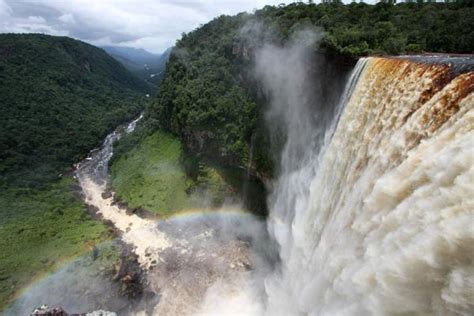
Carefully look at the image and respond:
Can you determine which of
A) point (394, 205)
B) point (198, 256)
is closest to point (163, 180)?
point (198, 256)

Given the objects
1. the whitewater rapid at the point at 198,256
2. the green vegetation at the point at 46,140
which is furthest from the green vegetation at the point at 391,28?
the green vegetation at the point at 46,140

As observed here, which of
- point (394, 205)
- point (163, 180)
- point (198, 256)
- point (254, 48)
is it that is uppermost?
point (254, 48)

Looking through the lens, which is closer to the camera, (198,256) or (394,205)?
(394,205)

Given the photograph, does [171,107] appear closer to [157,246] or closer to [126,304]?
[157,246]

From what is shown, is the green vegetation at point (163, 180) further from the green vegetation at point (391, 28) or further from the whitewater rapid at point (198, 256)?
the green vegetation at point (391, 28)

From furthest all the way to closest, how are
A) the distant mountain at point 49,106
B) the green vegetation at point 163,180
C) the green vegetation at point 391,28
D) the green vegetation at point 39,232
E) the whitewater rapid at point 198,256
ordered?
the distant mountain at point 49,106 → the green vegetation at point 163,180 → the green vegetation at point 39,232 → the whitewater rapid at point 198,256 → the green vegetation at point 391,28

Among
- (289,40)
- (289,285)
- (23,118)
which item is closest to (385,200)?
(289,285)

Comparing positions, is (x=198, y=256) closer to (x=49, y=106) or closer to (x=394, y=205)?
(x=394, y=205)
